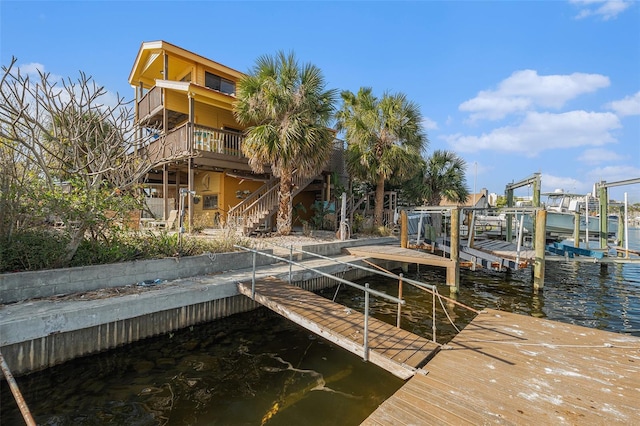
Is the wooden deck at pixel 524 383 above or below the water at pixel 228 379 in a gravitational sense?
above

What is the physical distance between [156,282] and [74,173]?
303cm

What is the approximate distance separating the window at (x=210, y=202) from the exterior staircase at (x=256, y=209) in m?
3.21

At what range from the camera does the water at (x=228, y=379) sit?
4.19m

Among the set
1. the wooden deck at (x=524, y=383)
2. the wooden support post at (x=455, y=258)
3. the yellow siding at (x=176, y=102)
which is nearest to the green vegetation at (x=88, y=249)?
the wooden deck at (x=524, y=383)

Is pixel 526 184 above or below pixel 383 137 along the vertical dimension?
below

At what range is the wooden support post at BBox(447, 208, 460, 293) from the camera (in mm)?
9806

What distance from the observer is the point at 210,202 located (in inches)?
712

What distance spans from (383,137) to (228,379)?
46.1 feet

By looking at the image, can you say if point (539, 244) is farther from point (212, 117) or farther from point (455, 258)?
point (212, 117)

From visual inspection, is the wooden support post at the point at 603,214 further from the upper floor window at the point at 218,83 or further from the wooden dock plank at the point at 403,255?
the upper floor window at the point at 218,83

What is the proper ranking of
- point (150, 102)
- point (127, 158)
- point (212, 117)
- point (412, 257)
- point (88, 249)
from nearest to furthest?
point (88, 249)
point (127, 158)
point (412, 257)
point (150, 102)
point (212, 117)

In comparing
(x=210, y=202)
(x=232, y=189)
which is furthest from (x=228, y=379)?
(x=210, y=202)

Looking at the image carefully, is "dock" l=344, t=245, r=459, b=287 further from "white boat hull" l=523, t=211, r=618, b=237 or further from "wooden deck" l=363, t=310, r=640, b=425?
"white boat hull" l=523, t=211, r=618, b=237

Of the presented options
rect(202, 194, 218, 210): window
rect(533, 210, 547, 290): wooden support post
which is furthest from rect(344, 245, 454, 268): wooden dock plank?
rect(202, 194, 218, 210): window
